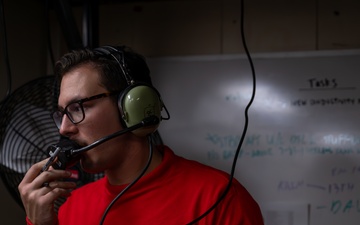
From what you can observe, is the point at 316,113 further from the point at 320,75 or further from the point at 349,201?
the point at 349,201

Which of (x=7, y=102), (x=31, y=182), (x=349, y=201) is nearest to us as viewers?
(x=31, y=182)

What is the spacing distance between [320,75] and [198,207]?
0.94 metres

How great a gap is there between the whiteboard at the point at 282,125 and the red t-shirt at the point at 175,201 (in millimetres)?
675

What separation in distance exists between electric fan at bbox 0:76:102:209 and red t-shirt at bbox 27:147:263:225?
0.26 m

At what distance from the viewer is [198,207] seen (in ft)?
3.07

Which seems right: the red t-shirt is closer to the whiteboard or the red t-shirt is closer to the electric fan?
the electric fan

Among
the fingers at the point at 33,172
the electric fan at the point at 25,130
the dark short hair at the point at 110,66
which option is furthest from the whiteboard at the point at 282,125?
the fingers at the point at 33,172

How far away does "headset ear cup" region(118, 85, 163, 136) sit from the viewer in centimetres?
A: 91

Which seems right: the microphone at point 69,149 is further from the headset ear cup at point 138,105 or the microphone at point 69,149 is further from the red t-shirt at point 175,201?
the red t-shirt at point 175,201

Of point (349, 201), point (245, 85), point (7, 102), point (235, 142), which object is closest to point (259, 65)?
Result: point (245, 85)

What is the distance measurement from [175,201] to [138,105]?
0.24m

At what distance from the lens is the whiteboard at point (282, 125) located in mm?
1583

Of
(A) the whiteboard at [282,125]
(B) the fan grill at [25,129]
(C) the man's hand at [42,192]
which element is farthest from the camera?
(A) the whiteboard at [282,125]

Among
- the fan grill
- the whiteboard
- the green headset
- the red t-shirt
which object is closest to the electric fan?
the fan grill
